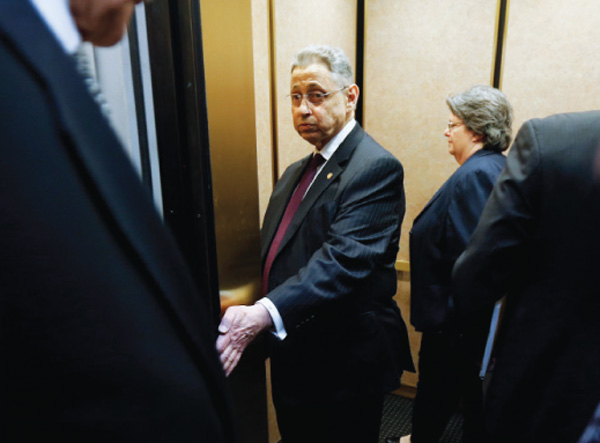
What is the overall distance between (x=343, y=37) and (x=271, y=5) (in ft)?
2.48

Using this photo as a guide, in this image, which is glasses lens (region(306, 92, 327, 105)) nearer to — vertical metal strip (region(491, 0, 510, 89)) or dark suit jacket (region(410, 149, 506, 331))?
dark suit jacket (region(410, 149, 506, 331))

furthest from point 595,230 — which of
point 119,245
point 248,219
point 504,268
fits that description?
point 119,245

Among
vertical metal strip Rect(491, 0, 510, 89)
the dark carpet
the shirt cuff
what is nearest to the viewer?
the shirt cuff

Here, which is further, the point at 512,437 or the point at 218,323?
the point at 512,437

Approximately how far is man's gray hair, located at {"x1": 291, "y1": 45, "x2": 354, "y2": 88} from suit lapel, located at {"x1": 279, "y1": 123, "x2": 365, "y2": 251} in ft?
0.66

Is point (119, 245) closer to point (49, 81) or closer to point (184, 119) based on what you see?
point (49, 81)

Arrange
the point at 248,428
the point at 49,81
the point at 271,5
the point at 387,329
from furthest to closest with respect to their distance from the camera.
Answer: the point at 271,5 < the point at 387,329 < the point at 248,428 < the point at 49,81

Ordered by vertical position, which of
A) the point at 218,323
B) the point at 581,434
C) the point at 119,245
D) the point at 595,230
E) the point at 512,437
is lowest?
the point at 512,437

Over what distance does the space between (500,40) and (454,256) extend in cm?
120

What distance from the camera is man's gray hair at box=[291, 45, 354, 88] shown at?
127 cm

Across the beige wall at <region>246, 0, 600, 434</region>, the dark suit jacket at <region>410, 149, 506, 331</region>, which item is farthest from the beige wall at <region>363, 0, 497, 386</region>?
the dark suit jacket at <region>410, 149, 506, 331</region>

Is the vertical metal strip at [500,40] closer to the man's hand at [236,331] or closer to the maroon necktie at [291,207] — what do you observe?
the maroon necktie at [291,207]

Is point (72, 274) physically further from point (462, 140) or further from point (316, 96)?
point (462, 140)

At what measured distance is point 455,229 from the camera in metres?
1.65
